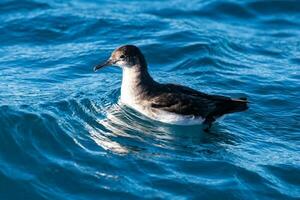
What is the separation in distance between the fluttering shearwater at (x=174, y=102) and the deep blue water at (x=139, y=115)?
7.6 inches

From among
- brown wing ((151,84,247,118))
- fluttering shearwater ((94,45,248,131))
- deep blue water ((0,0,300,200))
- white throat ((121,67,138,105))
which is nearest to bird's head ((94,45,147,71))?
fluttering shearwater ((94,45,248,131))

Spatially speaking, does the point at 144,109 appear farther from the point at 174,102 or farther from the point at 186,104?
the point at 186,104

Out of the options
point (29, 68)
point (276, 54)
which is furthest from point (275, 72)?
point (29, 68)

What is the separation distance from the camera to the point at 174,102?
11359 millimetres

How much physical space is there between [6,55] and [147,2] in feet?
17.3

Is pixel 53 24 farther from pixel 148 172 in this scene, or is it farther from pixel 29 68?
pixel 148 172

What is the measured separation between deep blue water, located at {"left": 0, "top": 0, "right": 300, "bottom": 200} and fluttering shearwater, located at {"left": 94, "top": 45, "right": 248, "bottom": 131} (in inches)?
7.6

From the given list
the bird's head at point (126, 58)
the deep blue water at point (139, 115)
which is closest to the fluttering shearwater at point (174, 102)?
the bird's head at point (126, 58)

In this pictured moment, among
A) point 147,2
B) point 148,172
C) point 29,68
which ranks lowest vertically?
point 148,172

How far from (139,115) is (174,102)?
27.8 inches

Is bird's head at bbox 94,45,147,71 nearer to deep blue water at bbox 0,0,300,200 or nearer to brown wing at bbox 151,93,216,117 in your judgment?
deep blue water at bbox 0,0,300,200

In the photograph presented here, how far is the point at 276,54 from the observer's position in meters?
15.6

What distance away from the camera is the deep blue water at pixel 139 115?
31.2ft

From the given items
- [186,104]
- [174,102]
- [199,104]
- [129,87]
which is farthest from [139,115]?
[199,104]
